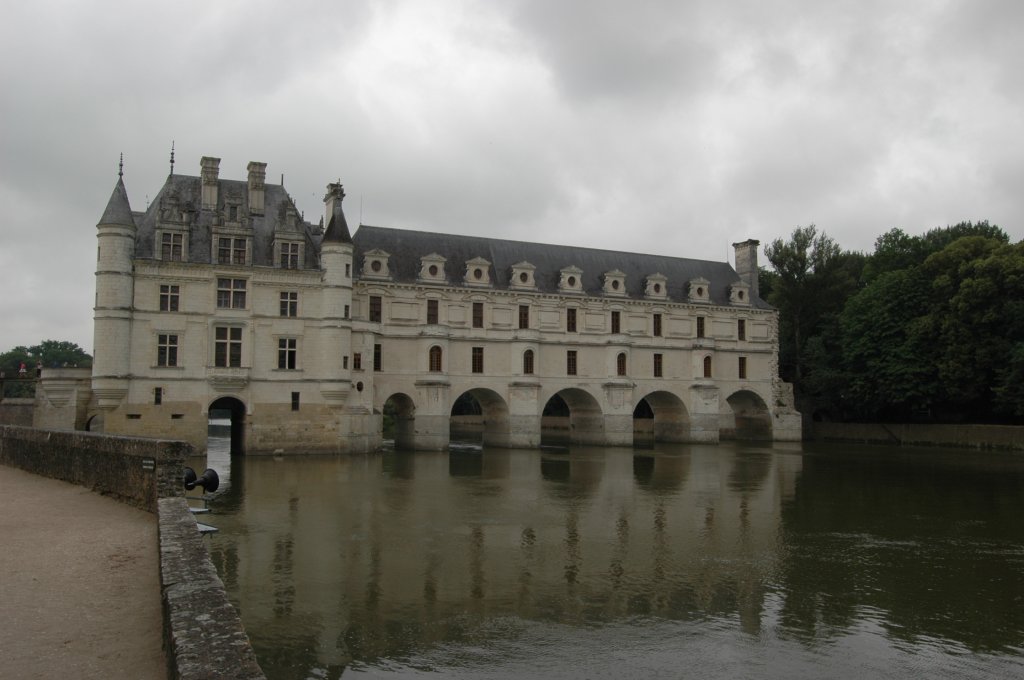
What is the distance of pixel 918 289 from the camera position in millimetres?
45531

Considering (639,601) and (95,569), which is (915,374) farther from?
(95,569)

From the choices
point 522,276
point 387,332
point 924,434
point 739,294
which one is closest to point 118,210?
point 387,332

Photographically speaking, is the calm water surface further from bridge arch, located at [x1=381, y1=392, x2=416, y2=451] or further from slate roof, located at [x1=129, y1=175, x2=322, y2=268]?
slate roof, located at [x1=129, y1=175, x2=322, y2=268]

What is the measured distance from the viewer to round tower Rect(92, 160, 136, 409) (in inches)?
1259

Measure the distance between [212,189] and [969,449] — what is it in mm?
40114

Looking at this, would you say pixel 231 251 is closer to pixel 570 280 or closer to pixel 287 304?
pixel 287 304

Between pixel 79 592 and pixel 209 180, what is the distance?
29.3m

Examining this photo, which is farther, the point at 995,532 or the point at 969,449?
the point at 969,449

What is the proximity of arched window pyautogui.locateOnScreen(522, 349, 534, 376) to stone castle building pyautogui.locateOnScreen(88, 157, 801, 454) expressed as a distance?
151 millimetres

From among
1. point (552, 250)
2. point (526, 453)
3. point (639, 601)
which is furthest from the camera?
point (552, 250)

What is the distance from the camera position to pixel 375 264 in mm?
39250

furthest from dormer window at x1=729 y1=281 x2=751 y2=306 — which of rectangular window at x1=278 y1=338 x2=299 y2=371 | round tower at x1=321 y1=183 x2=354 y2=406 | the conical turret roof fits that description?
the conical turret roof

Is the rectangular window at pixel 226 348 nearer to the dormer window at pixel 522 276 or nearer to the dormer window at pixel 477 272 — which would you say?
the dormer window at pixel 477 272

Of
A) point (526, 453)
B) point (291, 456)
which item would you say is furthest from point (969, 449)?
point (291, 456)
